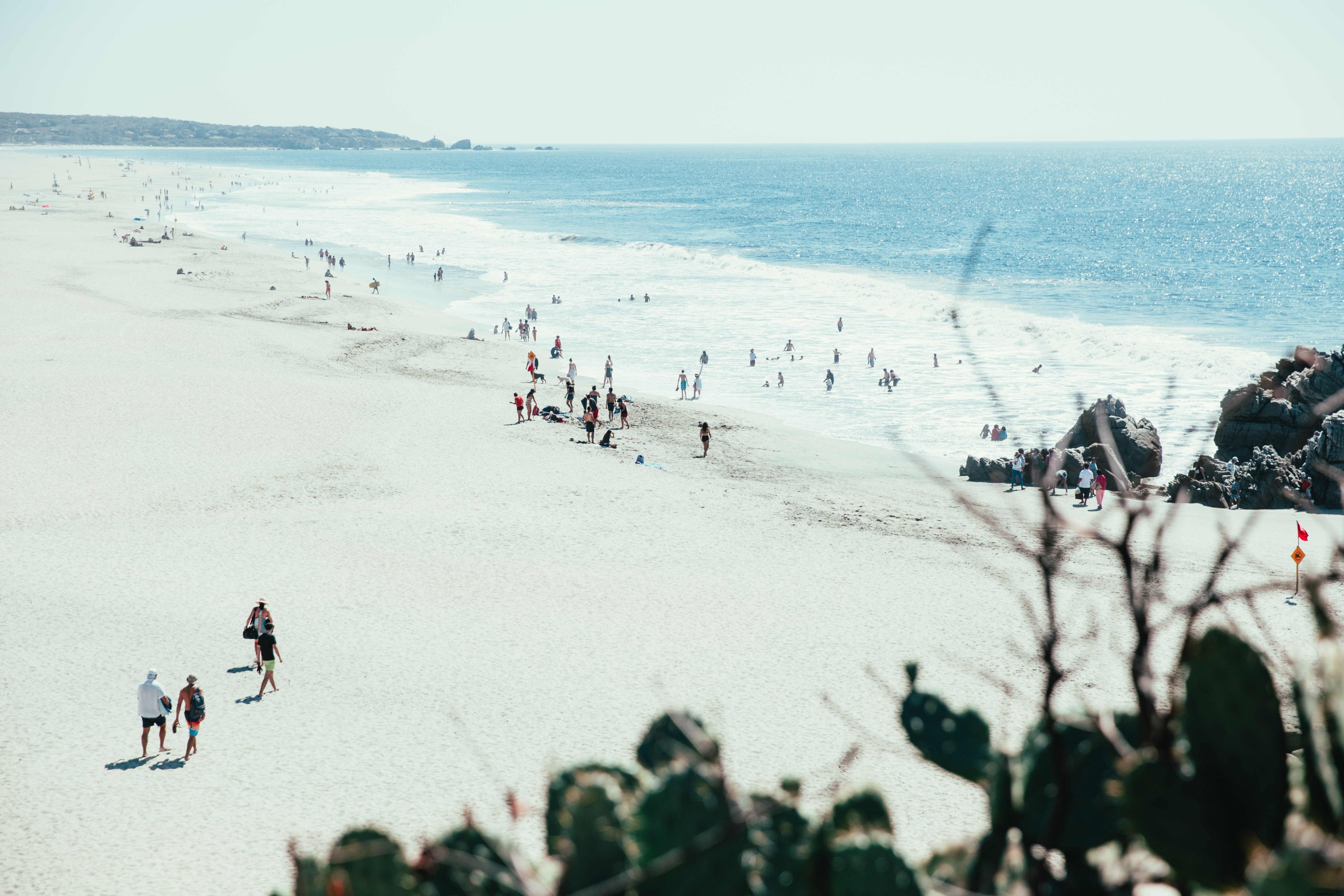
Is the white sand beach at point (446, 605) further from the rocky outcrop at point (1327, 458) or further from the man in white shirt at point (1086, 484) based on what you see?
the rocky outcrop at point (1327, 458)

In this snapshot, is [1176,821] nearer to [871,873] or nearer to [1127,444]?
[871,873]

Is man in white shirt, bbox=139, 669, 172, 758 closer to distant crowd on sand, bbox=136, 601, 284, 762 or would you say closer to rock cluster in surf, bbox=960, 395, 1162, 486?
distant crowd on sand, bbox=136, 601, 284, 762

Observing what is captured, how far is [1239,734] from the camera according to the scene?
8.36ft

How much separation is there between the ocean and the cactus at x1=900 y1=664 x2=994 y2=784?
1285mm

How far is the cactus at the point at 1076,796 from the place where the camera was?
307 cm

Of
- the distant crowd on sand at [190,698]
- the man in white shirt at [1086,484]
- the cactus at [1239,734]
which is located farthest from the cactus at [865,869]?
the man in white shirt at [1086,484]

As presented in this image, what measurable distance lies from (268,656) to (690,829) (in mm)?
11227

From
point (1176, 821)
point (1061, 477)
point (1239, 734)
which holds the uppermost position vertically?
point (1239, 734)

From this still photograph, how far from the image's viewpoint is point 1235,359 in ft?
127

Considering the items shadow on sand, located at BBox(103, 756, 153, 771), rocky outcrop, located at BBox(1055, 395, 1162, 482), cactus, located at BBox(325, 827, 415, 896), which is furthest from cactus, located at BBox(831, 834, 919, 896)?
rocky outcrop, located at BBox(1055, 395, 1162, 482)

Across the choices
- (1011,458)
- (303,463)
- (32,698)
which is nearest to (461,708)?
(32,698)

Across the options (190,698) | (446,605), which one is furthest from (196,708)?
(446,605)

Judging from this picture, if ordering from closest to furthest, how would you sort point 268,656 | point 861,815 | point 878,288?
point 861,815 < point 268,656 < point 878,288

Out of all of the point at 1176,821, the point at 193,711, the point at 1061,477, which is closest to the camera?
the point at 1176,821
